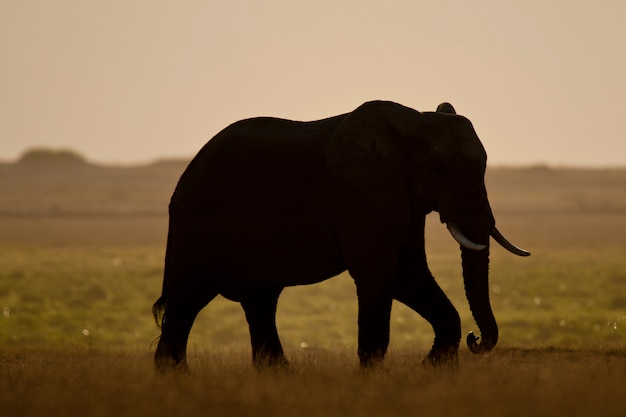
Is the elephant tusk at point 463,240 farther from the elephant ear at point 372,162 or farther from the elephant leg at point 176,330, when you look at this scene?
the elephant leg at point 176,330

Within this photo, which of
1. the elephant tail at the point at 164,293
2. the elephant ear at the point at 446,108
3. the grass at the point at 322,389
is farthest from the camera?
the elephant tail at the point at 164,293

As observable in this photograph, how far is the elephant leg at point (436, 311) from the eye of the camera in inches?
575

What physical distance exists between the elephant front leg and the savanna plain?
214mm

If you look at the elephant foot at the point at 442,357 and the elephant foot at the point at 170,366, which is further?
the elephant foot at the point at 170,366

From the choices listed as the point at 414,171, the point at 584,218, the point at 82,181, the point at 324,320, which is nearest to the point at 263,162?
the point at 414,171

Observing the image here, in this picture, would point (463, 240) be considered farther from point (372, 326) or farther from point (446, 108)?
point (446, 108)

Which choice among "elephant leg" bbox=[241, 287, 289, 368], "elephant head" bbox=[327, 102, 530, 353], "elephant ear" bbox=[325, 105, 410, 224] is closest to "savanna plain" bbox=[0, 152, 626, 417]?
"elephant leg" bbox=[241, 287, 289, 368]

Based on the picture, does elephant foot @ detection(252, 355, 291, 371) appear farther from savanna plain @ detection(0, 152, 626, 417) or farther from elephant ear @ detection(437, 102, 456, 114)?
elephant ear @ detection(437, 102, 456, 114)

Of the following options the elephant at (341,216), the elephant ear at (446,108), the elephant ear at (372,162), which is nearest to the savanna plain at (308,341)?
the elephant at (341,216)

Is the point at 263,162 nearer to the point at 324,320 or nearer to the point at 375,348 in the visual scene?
Result: the point at 375,348

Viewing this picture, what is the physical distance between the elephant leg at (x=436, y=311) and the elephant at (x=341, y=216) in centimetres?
1

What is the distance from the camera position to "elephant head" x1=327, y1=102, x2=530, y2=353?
14.0 metres

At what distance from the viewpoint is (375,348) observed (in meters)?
14.1

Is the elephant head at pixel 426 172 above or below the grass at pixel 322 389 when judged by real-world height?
above
